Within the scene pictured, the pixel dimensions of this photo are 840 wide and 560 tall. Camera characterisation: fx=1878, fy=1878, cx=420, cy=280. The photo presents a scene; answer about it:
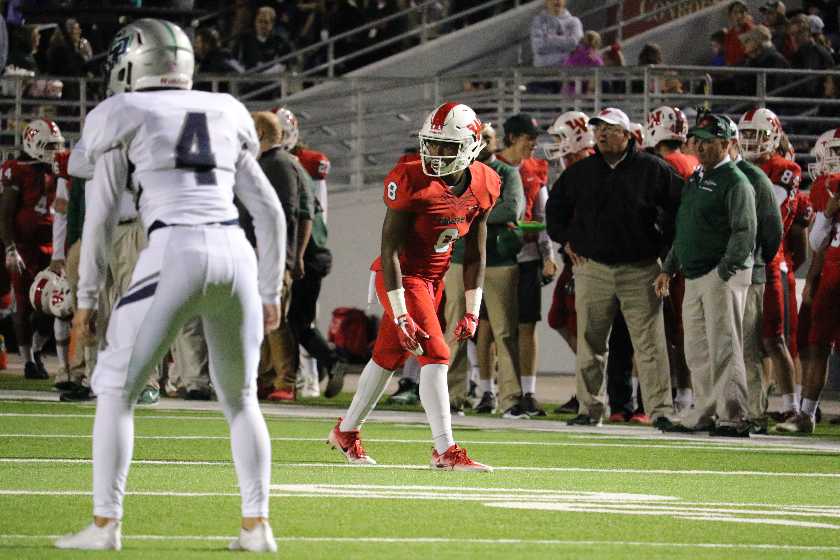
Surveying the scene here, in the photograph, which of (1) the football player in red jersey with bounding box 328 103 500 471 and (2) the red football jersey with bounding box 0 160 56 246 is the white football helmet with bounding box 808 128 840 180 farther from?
(2) the red football jersey with bounding box 0 160 56 246

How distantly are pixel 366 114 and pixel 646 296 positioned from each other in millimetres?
8686

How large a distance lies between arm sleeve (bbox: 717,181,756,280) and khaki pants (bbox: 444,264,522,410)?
209 centimetres

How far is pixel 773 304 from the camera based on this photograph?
12992 mm

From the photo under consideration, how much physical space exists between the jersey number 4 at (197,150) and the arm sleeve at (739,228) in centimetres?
596

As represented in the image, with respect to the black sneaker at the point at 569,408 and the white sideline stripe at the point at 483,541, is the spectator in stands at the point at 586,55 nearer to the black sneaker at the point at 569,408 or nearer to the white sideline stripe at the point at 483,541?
the black sneaker at the point at 569,408

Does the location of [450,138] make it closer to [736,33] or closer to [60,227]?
[60,227]

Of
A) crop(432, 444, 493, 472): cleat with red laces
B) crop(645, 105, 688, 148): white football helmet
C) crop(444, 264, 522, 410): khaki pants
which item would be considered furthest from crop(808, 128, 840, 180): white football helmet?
crop(432, 444, 493, 472): cleat with red laces

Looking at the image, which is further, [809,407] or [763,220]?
[809,407]

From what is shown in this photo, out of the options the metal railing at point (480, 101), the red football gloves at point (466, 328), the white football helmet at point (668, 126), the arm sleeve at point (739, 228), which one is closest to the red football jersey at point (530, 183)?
the white football helmet at point (668, 126)

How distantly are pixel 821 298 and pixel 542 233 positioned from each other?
2146mm

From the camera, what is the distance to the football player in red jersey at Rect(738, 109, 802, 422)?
13000 millimetres

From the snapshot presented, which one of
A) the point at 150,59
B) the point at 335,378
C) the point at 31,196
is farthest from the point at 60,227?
the point at 150,59

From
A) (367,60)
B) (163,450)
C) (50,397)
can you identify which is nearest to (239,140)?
(163,450)

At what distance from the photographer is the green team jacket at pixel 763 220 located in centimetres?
1209
